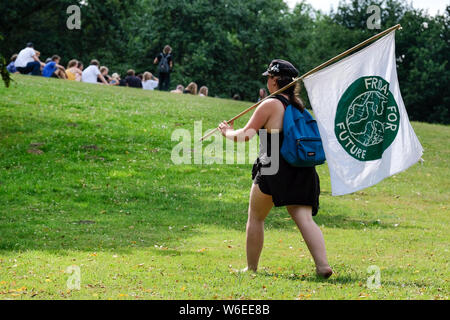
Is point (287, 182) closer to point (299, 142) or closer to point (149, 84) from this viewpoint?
point (299, 142)

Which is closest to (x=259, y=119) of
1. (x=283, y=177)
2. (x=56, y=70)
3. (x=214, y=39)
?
(x=283, y=177)

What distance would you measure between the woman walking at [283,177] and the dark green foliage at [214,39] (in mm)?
39697

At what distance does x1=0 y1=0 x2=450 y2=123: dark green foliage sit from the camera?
153ft

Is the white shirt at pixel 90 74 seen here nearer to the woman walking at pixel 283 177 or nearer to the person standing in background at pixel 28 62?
the person standing in background at pixel 28 62

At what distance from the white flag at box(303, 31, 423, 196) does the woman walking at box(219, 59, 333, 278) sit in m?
0.39

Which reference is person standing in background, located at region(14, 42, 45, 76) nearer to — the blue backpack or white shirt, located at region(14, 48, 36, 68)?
white shirt, located at region(14, 48, 36, 68)

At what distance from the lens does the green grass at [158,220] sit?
6.35 m

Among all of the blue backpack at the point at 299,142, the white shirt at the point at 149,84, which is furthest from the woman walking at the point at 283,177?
the white shirt at the point at 149,84

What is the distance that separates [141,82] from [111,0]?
681 inches

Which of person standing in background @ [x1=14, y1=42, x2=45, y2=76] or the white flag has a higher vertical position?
person standing in background @ [x1=14, y1=42, x2=45, y2=76]

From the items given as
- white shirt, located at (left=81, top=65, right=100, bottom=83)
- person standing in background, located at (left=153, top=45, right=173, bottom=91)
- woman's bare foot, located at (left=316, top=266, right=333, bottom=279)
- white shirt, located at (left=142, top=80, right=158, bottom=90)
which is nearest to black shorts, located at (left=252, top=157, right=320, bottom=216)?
woman's bare foot, located at (left=316, top=266, right=333, bottom=279)

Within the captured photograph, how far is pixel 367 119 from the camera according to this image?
6746 mm
